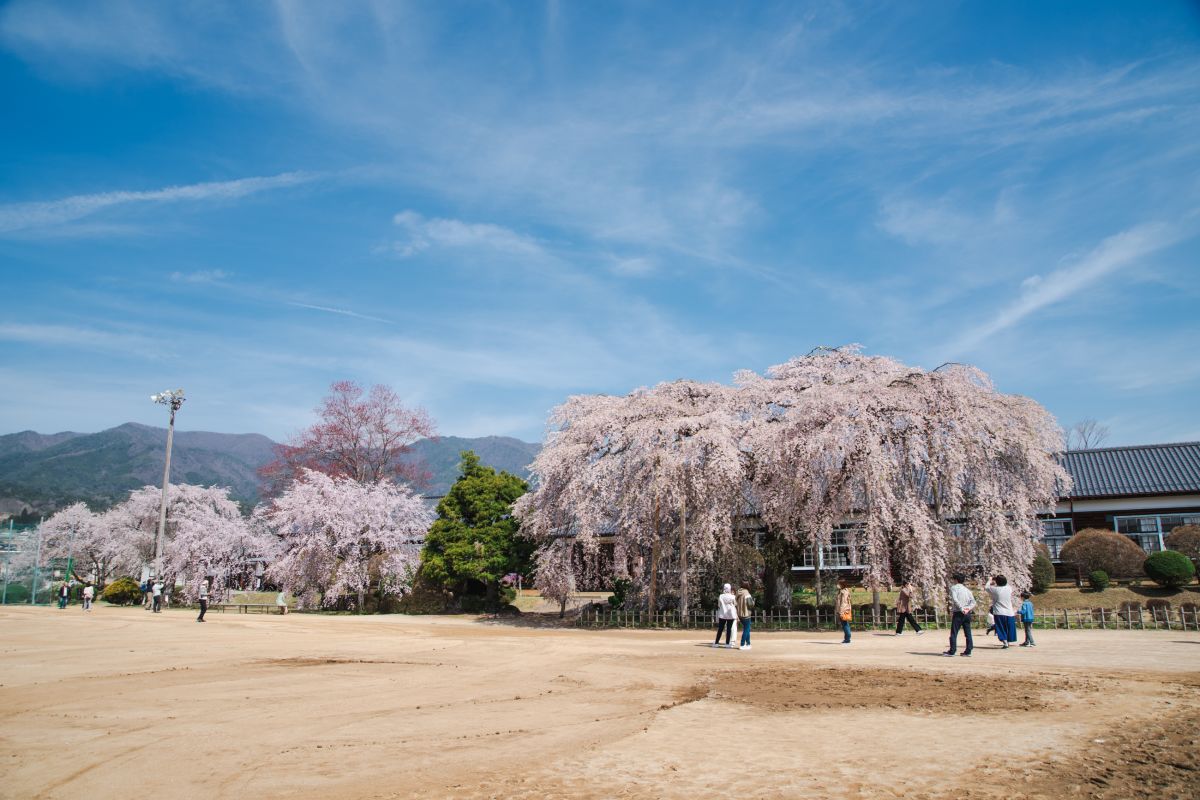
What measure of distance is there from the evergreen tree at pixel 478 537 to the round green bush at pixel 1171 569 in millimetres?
21169

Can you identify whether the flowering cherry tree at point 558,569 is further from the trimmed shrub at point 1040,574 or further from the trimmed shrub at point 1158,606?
the trimmed shrub at point 1158,606

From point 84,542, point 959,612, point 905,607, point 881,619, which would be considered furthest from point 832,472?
point 84,542

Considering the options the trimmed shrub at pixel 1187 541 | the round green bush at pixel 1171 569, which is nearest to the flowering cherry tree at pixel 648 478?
the round green bush at pixel 1171 569

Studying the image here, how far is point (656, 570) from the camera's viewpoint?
2512 centimetres

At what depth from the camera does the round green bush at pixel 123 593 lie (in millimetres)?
41281

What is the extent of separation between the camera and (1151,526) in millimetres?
30141

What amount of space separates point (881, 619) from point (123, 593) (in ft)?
131

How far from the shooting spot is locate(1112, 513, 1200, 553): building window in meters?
29.7

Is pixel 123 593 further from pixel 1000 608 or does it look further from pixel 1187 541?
pixel 1187 541

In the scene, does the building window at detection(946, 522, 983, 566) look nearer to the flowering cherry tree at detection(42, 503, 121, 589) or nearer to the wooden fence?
the wooden fence

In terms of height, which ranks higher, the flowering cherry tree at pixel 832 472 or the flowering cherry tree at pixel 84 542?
the flowering cherry tree at pixel 832 472

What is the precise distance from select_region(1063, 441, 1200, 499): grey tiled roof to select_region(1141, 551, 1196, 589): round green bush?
23.6 feet

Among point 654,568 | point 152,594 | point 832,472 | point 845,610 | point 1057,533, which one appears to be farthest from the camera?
point 152,594

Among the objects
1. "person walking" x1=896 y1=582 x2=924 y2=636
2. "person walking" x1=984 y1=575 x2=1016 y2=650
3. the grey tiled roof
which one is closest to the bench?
Answer: "person walking" x1=896 y1=582 x2=924 y2=636
